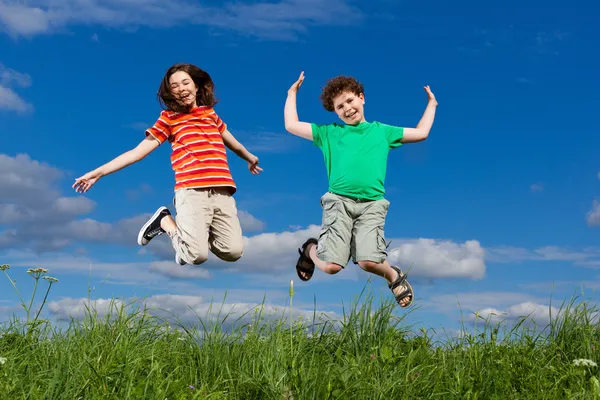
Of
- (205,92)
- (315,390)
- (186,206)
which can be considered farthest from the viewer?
(205,92)

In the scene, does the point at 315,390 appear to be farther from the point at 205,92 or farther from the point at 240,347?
the point at 205,92

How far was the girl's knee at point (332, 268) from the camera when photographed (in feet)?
25.3

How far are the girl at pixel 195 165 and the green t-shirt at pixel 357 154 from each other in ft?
3.93

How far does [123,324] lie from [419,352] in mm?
2649

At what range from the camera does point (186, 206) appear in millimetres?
7652

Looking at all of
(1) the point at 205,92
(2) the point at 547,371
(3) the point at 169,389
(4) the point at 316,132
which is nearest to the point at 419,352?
(2) the point at 547,371

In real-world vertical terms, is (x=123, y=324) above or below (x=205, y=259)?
below

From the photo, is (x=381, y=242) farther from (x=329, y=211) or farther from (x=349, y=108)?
(x=349, y=108)

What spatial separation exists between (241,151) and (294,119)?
81 cm

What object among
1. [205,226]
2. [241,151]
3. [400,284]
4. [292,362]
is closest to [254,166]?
[241,151]

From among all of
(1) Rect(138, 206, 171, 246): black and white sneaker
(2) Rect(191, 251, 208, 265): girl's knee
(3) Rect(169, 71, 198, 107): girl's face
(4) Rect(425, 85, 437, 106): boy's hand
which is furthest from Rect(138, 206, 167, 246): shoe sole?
(4) Rect(425, 85, 437, 106): boy's hand

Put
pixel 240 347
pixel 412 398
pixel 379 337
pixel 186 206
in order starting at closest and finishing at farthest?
pixel 412 398
pixel 240 347
pixel 379 337
pixel 186 206

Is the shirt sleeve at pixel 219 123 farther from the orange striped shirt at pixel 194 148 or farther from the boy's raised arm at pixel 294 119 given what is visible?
the boy's raised arm at pixel 294 119

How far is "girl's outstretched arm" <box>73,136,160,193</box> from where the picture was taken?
23.5ft
